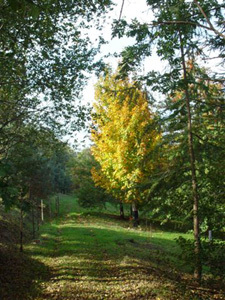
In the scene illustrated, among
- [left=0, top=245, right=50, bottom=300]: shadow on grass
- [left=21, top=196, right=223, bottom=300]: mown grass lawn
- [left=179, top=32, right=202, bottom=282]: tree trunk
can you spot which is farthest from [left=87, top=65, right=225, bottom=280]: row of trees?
[left=0, top=245, right=50, bottom=300]: shadow on grass

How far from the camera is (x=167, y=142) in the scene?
927 cm

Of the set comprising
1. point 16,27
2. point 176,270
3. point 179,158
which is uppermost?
point 16,27

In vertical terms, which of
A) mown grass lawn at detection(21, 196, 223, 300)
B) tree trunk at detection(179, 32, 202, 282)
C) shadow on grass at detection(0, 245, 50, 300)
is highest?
tree trunk at detection(179, 32, 202, 282)

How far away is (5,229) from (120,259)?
25.5 ft

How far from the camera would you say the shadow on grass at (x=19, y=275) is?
7.47 m

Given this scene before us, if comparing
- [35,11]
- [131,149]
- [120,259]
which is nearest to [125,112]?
[131,149]

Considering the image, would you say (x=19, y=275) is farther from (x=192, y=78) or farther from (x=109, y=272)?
(x=192, y=78)

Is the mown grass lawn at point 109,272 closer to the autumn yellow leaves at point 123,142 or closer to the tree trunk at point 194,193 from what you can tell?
the tree trunk at point 194,193

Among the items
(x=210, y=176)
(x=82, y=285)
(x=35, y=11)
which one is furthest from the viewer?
(x=82, y=285)

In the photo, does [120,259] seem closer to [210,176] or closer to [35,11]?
[210,176]

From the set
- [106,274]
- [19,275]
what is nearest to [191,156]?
[106,274]

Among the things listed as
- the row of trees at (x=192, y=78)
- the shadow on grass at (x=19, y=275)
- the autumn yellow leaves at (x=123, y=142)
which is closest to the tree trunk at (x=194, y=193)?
the row of trees at (x=192, y=78)

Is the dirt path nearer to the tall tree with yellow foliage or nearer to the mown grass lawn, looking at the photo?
the mown grass lawn

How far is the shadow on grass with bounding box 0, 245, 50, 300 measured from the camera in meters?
7.47
